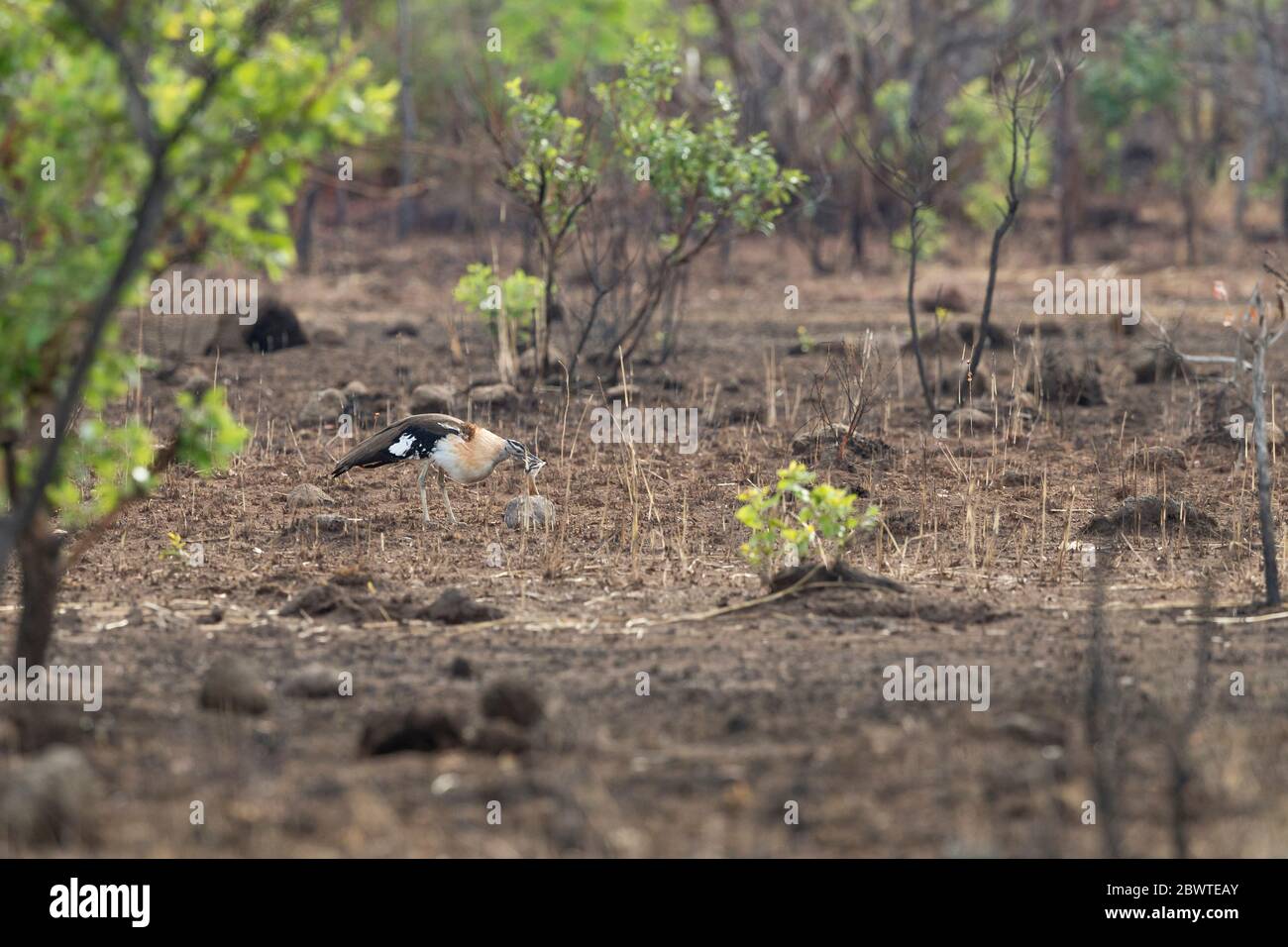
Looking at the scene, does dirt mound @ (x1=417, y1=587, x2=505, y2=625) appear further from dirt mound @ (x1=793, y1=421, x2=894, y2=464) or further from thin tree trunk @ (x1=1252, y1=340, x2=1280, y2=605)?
dirt mound @ (x1=793, y1=421, x2=894, y2=464)

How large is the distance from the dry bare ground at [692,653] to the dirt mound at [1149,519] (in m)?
0.02

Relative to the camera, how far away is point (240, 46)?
4.97 meters

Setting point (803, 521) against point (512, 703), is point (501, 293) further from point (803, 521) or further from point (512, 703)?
point (512, 703)

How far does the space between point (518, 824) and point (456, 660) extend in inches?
58.4

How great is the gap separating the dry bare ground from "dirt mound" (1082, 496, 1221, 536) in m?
0.02

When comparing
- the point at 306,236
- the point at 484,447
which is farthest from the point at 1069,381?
the point at 306,236

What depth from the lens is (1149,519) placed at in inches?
344

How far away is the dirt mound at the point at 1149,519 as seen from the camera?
8.69m

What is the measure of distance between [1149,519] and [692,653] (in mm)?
3379

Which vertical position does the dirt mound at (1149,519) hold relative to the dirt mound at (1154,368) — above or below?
below

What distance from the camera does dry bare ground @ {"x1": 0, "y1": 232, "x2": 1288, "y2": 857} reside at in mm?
4633

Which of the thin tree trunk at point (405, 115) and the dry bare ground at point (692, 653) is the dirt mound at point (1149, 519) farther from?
the thin tree trunk at point (405, 115)

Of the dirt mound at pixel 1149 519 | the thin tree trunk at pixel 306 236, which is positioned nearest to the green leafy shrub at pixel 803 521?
the dirt mound at pixel 1149 519
